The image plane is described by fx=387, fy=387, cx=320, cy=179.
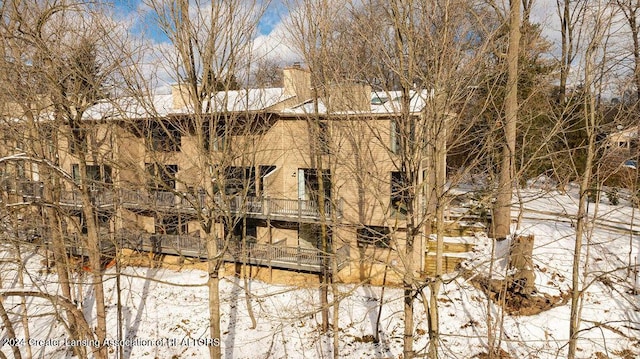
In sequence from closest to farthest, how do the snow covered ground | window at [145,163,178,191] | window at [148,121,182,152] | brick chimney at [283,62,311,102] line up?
1. window at [145,163,178,191]
2. window at [148,121,182,152]
3. the snow covered ground
4. brick chimney at [283,62,311,102]

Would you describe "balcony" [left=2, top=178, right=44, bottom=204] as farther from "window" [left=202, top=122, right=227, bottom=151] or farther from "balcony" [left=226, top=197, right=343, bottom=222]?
"balcony" [left=226, top=197, right=343, bottom=222]

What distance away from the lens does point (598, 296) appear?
12664 mm

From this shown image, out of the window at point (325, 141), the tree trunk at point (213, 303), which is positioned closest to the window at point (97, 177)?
the tree trunk at point (213, 303)

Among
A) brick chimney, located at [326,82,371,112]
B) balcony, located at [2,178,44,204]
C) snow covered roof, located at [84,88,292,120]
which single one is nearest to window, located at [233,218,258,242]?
snow covered roof, located at [84,88,292,120]

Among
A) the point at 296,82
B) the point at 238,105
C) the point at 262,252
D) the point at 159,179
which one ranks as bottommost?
the point at 262,252

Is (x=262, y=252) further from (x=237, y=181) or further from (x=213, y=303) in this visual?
(x=213, y=303)

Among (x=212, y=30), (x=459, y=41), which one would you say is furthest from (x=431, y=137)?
(x=212, y=30)

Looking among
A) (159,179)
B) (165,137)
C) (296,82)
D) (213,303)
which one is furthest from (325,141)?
(296,82)

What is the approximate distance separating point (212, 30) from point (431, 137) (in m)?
4.71

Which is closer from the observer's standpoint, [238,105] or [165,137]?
[238,105]

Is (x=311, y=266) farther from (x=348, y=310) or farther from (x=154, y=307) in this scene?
(x=154, y=307)

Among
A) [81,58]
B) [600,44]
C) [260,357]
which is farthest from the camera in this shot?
[260,357]

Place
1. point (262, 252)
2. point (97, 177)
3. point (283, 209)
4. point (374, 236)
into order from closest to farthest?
point (374, 236)
point (262, 252)
point (283, 209)
point (97, 177)

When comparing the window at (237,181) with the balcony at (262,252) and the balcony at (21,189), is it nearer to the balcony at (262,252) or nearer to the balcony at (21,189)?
the balcony at (262,252)
